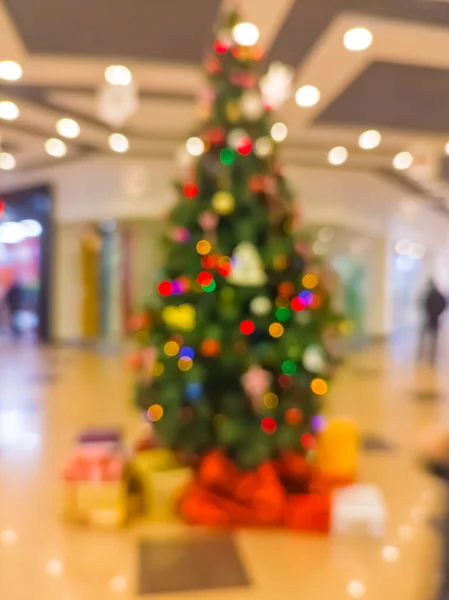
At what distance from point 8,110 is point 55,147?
2317 millimetres

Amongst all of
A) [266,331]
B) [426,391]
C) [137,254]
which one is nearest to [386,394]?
[426,391]

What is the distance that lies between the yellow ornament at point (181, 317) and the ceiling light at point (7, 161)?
782cm

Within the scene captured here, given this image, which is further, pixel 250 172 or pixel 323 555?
pixel 250 172

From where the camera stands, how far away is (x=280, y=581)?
2.58m

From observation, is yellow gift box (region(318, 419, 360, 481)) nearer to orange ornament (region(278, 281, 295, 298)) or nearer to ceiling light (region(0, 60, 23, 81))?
orange ornament (region(278, 281, 295, 298))

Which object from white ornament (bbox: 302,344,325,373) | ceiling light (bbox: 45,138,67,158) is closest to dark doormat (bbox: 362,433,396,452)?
white ornament (bbox: 302,344,325,373)

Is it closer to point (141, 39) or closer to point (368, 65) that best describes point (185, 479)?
point (141, 39)

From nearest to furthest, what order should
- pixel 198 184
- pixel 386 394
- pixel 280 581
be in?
1. pixel 280 581
2. pixel 198 184
3. pixel 386 394

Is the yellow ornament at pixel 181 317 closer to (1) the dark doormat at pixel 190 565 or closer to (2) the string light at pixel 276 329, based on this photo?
(2) the string light at pixel 276 329

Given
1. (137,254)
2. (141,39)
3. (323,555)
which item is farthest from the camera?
(137,254)

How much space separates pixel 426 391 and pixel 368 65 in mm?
3361

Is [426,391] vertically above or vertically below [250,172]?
below

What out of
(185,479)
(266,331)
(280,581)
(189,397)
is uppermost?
(266,331)

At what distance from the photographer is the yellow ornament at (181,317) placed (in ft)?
10.5
